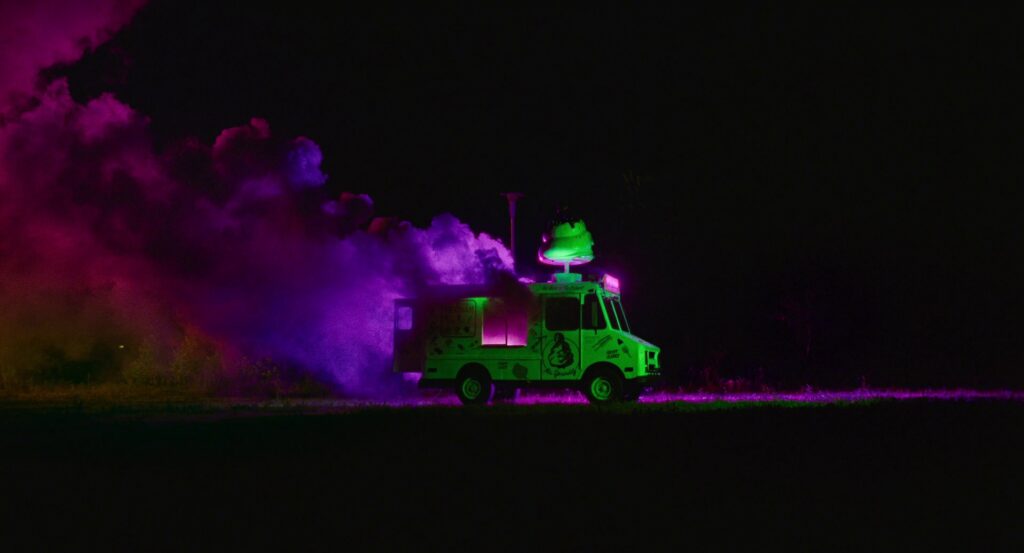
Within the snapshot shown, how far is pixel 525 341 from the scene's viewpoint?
21344 mm

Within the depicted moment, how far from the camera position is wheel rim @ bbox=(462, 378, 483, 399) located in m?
21.6

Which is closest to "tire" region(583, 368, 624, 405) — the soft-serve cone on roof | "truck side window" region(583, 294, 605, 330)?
"truck side window" region(583, 294, 605, 330)

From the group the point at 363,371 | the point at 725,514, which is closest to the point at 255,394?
the point at 363,371

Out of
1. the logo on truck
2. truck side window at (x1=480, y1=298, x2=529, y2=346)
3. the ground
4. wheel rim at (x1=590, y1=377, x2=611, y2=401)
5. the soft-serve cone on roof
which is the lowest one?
the ground

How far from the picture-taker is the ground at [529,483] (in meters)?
7.56

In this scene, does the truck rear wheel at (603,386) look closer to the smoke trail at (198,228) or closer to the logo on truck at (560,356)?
the logo on truck at (560,356)

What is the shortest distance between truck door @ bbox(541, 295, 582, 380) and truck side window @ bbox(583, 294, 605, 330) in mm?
146

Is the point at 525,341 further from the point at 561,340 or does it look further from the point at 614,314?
the point at 614,314

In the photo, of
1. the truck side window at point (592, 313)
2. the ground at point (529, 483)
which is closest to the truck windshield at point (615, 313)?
the truck side window at point (592, 313)

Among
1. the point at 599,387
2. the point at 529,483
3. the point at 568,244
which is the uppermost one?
the point at 568,244

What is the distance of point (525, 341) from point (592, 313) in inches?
60.0

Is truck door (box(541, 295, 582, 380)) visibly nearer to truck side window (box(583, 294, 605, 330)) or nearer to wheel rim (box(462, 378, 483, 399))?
truck side window (box(583, 294, 605, 330))

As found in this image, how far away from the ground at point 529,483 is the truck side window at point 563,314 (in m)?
4.78

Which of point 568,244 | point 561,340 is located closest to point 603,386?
point 561,340
